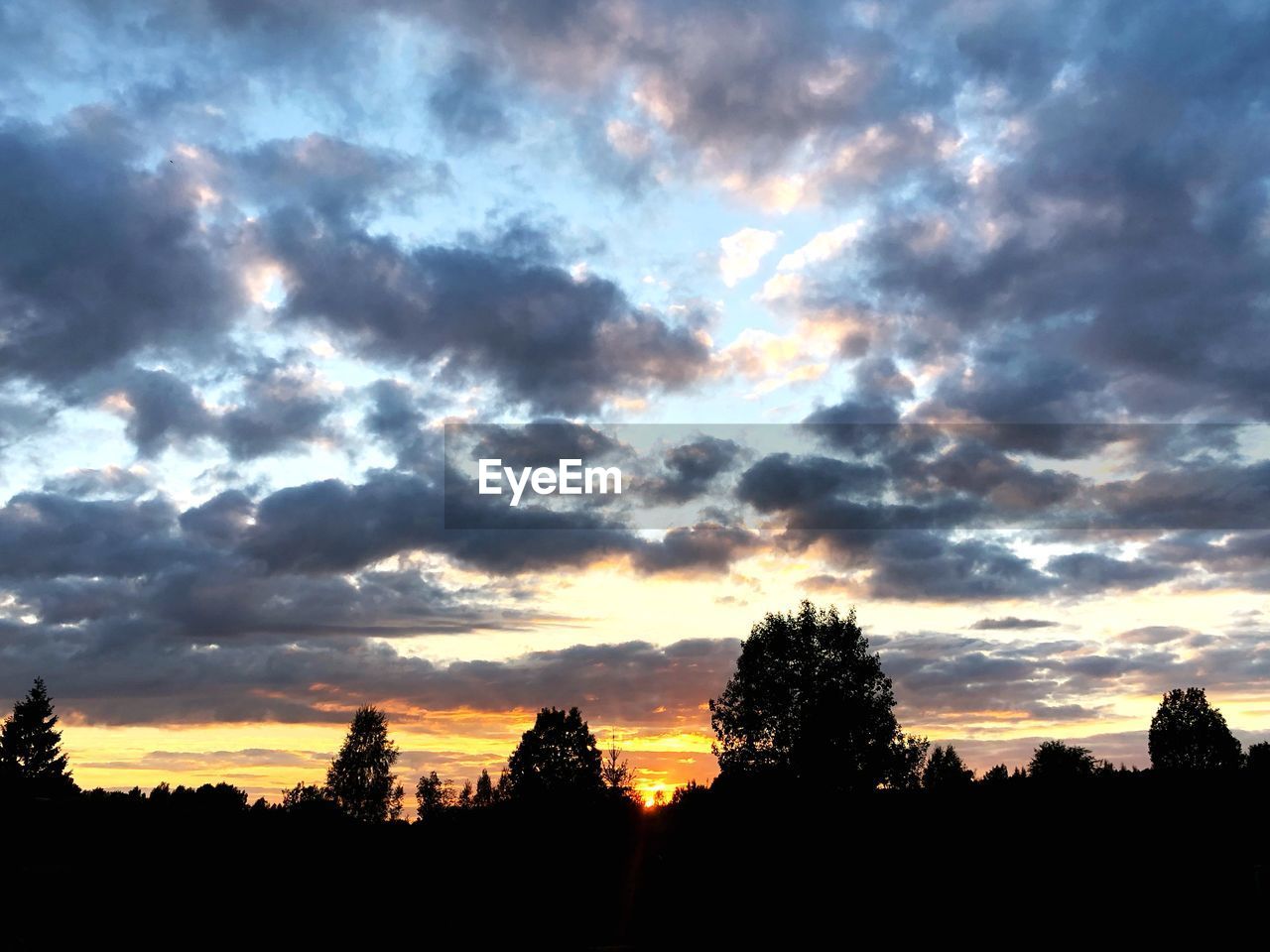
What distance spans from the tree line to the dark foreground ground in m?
1.06

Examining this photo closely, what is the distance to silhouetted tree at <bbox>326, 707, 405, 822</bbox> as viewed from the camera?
80.7 metres

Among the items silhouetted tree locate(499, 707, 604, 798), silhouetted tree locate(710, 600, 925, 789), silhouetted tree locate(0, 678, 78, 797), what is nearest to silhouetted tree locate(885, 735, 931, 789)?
silhouetted tree locate(710, 600, 925, 789)

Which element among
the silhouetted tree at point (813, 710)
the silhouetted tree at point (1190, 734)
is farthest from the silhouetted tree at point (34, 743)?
the silhouetted tree at point (1190, 734)

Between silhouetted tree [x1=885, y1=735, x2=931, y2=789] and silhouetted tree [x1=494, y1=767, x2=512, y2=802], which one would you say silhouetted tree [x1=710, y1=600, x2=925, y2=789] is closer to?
silhouetted tree [x1=885, y1=735, x2=931, y2=789]

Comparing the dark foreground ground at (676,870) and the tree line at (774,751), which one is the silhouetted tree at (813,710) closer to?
the tree line at (774,751)

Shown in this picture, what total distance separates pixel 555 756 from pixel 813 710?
132ft

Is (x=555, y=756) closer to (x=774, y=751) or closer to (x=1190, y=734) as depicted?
(x=774, y=751)

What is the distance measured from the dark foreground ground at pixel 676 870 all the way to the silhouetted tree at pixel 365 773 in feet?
157

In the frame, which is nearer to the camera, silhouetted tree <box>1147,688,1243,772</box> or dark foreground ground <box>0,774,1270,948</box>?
dark foreground ground <box>0,774,1270,948</box>

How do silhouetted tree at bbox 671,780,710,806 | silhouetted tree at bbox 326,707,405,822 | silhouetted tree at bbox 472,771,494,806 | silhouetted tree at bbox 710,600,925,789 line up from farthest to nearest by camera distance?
silhouetted tree at bbox 472,771,494,806 < silhouetted tree at bbox 326,707,405,822 < silhouetted tree at bbox 710,600,925,789 < silhouetted tree at bbox 671,780,710,806

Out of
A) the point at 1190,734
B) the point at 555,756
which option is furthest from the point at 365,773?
the point at 1190,734

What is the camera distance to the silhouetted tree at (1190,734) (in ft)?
306

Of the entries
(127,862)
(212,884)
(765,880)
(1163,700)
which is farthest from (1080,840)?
(1163,700)

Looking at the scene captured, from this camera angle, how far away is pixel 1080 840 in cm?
2797
